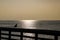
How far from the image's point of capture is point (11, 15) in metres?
1.01

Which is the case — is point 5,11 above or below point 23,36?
above

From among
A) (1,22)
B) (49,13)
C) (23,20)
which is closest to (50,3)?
(49,13)

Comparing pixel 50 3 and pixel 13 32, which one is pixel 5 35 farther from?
pixel 50 3

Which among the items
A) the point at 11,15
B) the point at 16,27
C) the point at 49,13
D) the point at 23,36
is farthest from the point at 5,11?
the point at 49,13

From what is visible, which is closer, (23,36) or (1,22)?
(23,36)

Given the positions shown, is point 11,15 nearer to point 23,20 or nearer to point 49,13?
point 23,20

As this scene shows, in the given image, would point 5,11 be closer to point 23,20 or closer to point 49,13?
point 23,20

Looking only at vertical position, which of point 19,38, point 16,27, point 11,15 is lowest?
point 19,38

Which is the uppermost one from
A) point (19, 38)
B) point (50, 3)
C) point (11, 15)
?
point (50, 3)

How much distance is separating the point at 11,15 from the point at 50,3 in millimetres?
402

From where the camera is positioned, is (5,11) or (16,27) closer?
(16,27)

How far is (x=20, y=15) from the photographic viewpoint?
3.20 ft

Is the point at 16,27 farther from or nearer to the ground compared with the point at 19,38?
farther from the ground

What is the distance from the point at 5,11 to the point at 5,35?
248mm
